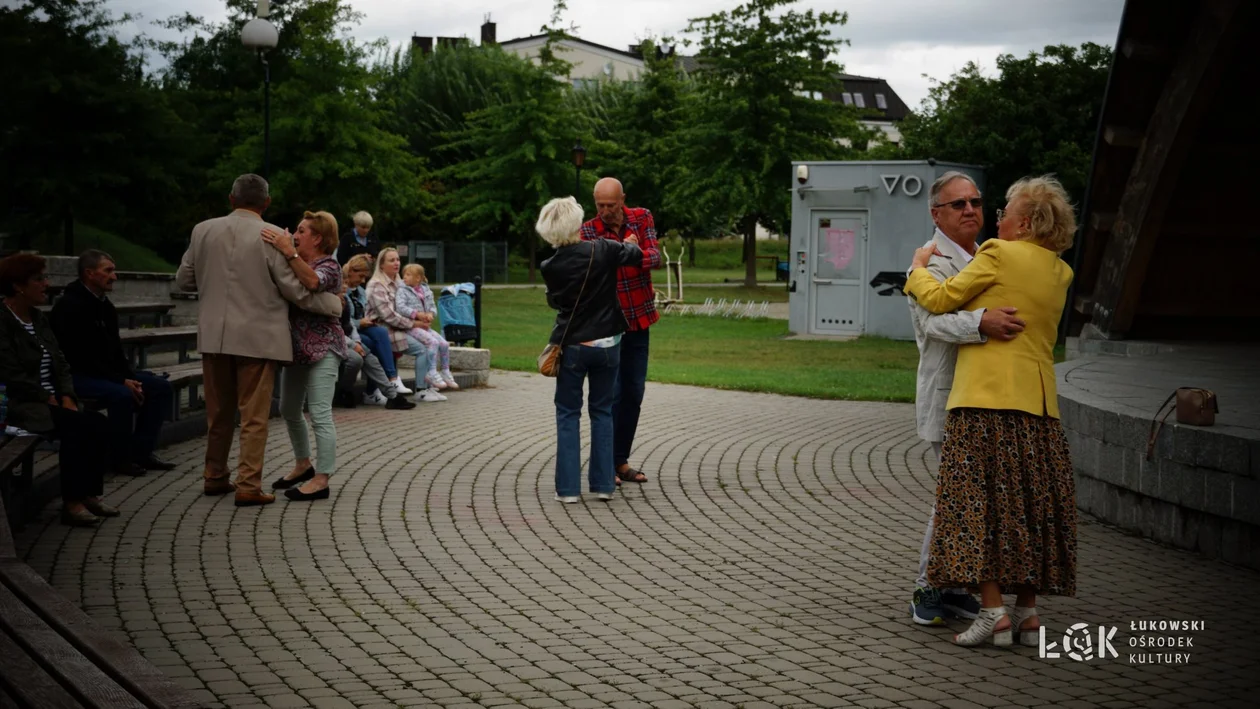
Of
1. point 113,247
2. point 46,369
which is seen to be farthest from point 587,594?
point 113,247

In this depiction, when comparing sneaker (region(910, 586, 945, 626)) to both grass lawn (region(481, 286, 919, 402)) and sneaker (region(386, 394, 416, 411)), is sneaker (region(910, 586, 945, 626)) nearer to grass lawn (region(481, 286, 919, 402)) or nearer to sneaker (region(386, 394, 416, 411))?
sneaker (region(386, 394, 416, 411))

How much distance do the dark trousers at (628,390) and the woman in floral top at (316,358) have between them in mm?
1897

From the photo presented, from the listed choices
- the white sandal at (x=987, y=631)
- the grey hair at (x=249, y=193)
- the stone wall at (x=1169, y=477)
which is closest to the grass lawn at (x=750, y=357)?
the stone wall at (x=1169, y=477)

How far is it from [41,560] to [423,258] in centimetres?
4362

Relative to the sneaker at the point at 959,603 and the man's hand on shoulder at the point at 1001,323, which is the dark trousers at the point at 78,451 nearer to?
the sneaker at the point at 959,603

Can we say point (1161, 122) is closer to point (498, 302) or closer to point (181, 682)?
point (181, 682)

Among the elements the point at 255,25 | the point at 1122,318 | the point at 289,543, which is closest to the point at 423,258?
the point at 255,25

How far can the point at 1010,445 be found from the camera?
5520 mm

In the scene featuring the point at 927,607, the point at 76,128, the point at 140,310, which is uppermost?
the point at 76,128

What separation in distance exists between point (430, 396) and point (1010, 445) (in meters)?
10.1

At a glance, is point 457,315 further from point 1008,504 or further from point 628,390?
point 1008,504

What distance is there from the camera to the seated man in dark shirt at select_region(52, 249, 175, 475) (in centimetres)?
895

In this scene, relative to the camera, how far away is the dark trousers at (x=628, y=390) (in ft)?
30.9

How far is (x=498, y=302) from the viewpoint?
126ft
